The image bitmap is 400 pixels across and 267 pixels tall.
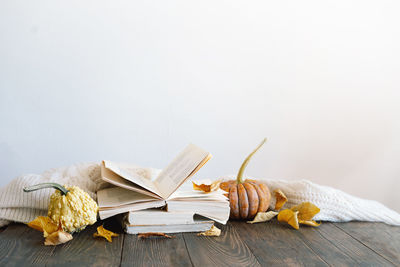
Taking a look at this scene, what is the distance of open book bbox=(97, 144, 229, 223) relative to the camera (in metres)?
0.90

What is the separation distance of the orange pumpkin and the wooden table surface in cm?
4

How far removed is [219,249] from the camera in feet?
2.82

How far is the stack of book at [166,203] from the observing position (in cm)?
90

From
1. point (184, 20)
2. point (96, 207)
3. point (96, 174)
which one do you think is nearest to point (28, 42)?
point (184, 20)

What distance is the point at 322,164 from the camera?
2.18m

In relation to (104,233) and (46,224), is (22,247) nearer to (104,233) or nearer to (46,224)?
(46,224)

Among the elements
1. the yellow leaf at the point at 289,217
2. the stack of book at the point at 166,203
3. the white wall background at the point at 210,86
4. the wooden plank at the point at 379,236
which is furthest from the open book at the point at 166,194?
the white wall background at the point at 210,86

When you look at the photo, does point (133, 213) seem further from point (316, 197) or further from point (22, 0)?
point (22, 0)

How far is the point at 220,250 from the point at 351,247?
0.34 m

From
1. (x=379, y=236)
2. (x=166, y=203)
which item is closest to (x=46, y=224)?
(x=166, y=203)

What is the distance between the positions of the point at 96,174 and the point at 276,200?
56 cm

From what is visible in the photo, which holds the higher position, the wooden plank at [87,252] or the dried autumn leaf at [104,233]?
the dried autumn leaf at [104,233]

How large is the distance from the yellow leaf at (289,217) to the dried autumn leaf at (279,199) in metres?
→ 0.07

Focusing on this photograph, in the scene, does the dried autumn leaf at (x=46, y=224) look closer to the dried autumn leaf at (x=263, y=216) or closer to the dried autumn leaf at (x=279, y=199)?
the dried autumn leaf at (x=263, y=216)
